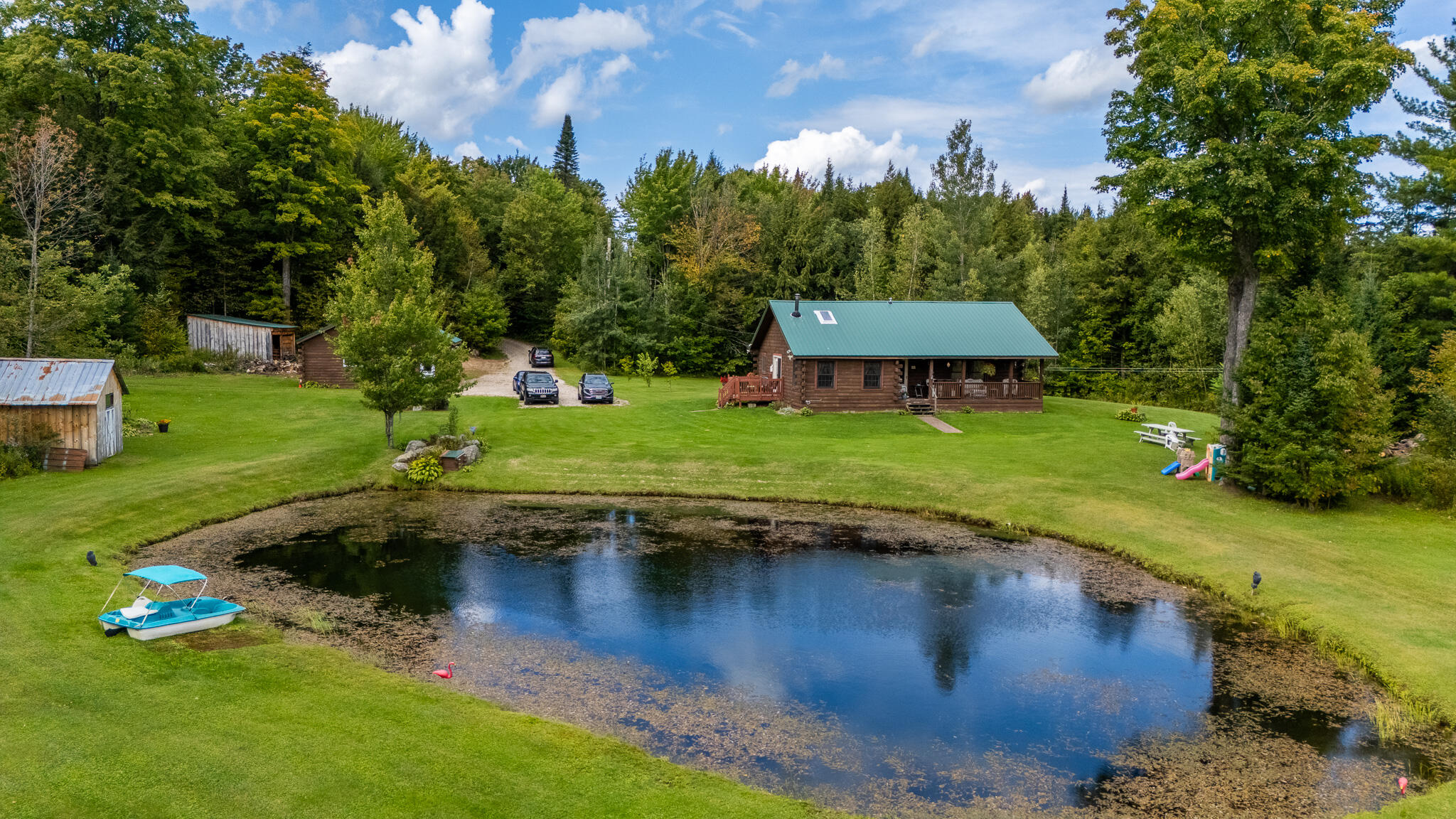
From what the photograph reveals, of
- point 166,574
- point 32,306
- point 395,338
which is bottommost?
point 166,574

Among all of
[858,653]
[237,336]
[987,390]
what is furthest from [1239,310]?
[237,336]

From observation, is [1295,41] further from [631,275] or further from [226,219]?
[226,219]

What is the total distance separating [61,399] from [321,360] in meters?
20.0

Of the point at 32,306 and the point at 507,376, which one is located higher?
the point at 32,306

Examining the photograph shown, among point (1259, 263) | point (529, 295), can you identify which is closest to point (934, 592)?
point (1259, 263)

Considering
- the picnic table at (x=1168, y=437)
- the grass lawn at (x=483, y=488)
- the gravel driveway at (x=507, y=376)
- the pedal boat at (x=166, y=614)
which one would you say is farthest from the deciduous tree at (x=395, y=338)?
the picnic table at (x=1168, y=437)

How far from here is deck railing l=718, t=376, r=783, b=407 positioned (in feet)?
132

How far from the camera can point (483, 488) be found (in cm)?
2558

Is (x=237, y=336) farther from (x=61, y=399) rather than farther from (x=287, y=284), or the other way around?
(x=61, y=399)

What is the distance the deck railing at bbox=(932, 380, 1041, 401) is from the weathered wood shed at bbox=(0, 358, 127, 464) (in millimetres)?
32325

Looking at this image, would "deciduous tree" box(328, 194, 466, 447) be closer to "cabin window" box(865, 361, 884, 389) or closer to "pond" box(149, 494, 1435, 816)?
"pond" box(149, 494, 1435, 816)

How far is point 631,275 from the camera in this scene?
58625 millimetres

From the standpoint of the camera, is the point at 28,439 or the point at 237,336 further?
the point at 237,336

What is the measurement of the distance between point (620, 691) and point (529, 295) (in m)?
66.2
